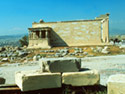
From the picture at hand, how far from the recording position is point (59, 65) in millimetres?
5160

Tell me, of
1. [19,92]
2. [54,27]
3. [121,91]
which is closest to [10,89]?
[19,92]

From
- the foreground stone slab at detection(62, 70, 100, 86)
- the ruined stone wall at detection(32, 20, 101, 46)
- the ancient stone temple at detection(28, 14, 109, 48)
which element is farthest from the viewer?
the ruined stone wall at detection(32, 20, 101, 46)

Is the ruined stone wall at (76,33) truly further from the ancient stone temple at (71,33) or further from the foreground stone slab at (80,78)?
the foreground stone slab at (80,78)

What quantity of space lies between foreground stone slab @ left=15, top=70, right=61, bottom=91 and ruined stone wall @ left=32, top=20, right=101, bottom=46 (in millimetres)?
21003

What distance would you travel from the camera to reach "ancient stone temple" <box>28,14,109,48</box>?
25203mm

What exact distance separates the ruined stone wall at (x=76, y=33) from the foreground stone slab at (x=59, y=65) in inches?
810

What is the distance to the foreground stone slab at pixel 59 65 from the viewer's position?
5.08 meters

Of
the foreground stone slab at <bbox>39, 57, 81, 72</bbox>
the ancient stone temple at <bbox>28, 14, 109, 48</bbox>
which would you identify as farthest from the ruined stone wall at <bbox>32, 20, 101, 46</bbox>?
the foreground stone slab at <bbox>39, 57, 81, 72</bbox>

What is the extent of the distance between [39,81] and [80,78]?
121cm

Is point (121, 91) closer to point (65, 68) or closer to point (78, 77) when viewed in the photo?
point (78, 77)

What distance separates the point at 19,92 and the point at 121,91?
112 inches

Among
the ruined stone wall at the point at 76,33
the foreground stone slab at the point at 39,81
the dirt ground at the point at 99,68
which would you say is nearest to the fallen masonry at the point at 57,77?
the foreground stone slab at the point at 39,81

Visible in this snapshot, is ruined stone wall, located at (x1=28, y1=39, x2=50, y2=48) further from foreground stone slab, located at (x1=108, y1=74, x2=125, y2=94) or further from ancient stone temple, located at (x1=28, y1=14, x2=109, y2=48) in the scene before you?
foreground stone slab, located at (x1=108, y1=74, x2=125, y2=94)

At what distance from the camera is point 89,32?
1014 inches
